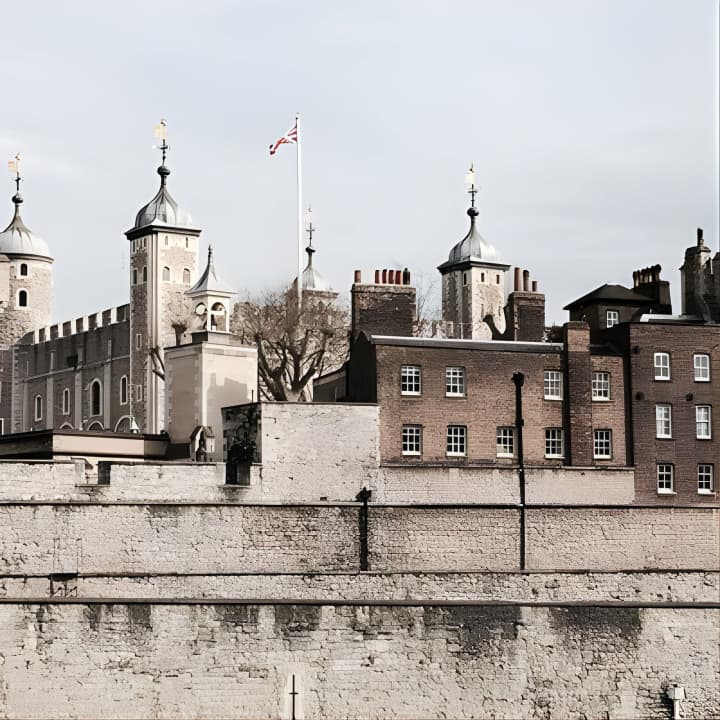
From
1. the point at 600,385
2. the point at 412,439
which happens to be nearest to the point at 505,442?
the point at 412,439

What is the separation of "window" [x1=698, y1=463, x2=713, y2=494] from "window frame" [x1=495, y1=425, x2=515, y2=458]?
5.51 metres

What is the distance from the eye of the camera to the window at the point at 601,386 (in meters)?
45.9

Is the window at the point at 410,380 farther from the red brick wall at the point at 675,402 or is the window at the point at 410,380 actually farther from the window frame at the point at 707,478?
the window frame at the point at 707,478

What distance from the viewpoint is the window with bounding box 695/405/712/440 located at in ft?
152

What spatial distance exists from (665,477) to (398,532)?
976 centimetres

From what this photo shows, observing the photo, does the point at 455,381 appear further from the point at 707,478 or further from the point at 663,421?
the point at 707,478

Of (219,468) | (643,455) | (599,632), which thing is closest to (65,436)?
(219,468)

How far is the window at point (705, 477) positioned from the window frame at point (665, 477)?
2.77ft

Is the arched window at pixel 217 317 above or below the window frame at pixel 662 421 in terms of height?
above

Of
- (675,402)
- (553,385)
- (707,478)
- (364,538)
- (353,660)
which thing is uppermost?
(553,385)

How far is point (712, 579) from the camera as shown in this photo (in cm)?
3784

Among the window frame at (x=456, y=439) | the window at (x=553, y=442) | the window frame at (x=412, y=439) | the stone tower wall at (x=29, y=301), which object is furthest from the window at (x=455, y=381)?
the stone tower wall at (x=29, y=301)

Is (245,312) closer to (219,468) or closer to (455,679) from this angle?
(219,468)

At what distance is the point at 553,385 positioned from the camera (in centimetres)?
4562
